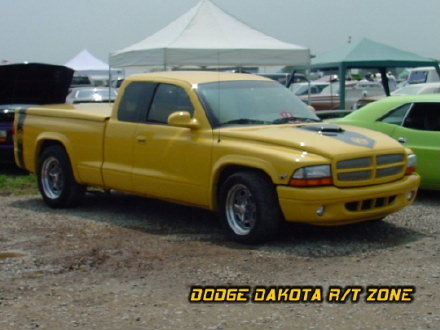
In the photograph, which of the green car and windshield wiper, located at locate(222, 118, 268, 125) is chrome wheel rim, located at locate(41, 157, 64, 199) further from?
the green car

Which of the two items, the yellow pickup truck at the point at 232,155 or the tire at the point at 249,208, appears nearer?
the yellow pickup truck at the point at 232,155

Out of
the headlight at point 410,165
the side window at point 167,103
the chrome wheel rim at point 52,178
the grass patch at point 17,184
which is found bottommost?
the grass patch at point 17,184

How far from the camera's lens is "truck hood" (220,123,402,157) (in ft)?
23.4

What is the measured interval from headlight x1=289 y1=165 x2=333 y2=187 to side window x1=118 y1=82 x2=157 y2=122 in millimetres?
2265

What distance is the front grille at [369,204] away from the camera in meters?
7.14

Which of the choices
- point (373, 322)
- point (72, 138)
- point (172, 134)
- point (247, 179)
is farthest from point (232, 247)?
point (72, 138)

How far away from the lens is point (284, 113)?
26.9ft

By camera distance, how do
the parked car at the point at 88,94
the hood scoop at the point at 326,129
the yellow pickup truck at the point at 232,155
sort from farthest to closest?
the parked car at the point at 88,94
the hood scoop at the point at 326,129
the yellow pickup truck at the point at 232,155

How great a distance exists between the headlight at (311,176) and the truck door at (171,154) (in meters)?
1.10

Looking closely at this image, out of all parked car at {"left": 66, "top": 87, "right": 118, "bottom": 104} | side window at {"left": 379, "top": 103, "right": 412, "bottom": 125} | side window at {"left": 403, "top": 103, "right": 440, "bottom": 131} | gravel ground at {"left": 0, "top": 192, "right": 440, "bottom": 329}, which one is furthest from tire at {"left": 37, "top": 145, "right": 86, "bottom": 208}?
parked car at {"left": 66, "top": 87, "right": 118, "bottom": 104}

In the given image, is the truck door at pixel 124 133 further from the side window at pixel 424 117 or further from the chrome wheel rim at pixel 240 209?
the side window at pixel 424 117

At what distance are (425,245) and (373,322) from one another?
235 cm

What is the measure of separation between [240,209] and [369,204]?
120 centimetres

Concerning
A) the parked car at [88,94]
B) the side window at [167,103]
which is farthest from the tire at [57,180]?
the parked car at [88,94]
